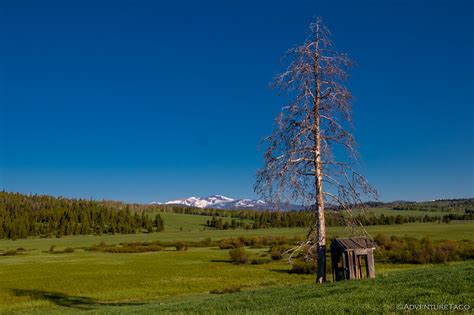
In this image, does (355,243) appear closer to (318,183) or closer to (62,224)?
(318,183)

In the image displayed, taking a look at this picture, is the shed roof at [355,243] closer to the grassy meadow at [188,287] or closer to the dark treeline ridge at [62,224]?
the grassy meadow at [188,287]

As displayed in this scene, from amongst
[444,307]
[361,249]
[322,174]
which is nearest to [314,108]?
[322,174]

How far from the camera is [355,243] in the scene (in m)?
26.1

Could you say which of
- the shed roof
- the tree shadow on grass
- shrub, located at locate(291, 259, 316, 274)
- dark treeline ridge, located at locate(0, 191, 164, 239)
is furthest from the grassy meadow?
dark treeline ridge, located at locate(0, 191, 164, 239)

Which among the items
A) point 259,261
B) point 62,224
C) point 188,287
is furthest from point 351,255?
point 62,224

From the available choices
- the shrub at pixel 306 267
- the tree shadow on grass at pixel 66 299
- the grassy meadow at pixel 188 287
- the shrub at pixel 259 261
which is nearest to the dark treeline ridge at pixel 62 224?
the grassy meadow at pixel 188 287

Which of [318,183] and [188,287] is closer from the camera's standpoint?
[318,183]

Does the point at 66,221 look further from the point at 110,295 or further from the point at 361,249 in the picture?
the point at 361,249

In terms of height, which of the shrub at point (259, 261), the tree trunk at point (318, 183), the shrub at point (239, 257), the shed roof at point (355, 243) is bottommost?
the shrub at point (259, 261)

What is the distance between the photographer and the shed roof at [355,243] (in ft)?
85.0

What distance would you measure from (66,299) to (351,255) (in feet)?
79.2

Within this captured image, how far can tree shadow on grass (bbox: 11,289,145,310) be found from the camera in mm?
32875

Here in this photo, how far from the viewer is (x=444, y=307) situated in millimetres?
11852

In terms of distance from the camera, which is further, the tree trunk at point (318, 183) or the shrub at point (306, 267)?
the shrub at point (306, 267)
